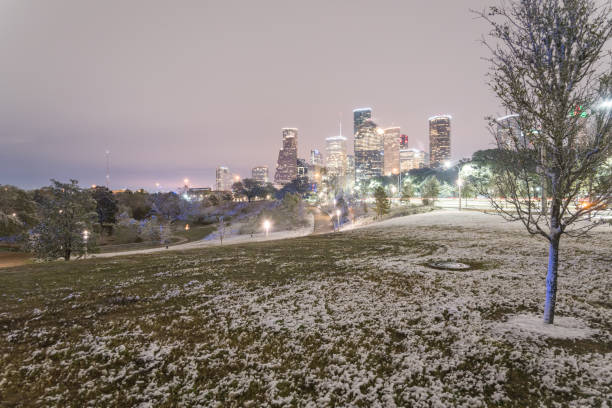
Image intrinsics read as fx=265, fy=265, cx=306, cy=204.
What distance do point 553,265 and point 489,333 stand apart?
2217 mm

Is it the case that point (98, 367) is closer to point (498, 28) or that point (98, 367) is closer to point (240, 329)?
point (240, 329)

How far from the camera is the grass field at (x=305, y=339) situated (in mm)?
4543

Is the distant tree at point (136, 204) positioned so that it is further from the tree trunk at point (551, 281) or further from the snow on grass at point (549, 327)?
the tree trunk at point (551, 281)

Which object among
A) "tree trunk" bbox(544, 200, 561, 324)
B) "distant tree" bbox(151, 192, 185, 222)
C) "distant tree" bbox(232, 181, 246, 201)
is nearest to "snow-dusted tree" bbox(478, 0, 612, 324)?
"tree trunk" bbox(544, 200, 561, 324)

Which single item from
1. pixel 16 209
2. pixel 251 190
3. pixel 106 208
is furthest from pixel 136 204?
pixel 251 190

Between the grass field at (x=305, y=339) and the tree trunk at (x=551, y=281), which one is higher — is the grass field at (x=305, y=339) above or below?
below

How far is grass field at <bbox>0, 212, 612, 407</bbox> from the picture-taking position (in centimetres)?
454

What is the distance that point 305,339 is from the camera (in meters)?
6.24

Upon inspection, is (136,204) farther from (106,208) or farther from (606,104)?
(606,104)

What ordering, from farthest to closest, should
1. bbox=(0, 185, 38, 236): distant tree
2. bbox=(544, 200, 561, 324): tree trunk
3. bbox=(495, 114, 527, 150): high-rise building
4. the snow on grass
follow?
bbox=(0, 185, 38, 236): distant tree → bbox=(495, 114, 527, 150): high-rise building → bbox=(544, 200, 561, 324): tree trunk → the snow on grass

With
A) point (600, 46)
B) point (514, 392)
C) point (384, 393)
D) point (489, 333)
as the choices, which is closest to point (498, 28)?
point (600, 46)

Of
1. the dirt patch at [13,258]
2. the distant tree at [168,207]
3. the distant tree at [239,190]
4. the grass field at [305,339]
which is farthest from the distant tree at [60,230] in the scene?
the distant tree at [239,190]

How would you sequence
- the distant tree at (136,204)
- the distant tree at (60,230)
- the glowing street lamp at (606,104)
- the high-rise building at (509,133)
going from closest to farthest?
the glowing street lamp at (606,104) → the high-rise building at (509,133) → the distant tree at (60,230) → the distant tree at (136,204)

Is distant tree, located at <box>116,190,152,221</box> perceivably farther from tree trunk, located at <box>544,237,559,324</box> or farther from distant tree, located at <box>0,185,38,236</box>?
tree trunk, located at <box>544,237,559,324</box>
